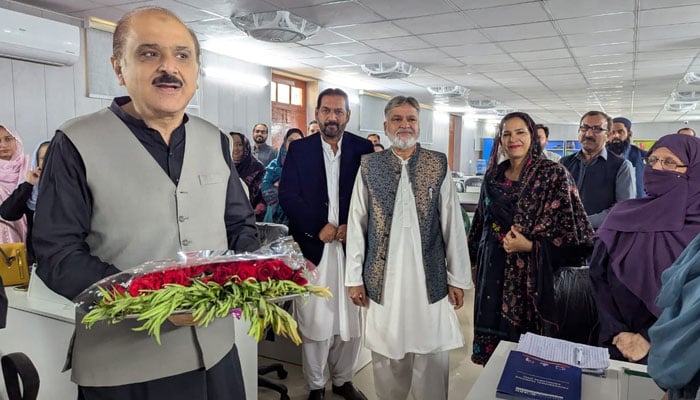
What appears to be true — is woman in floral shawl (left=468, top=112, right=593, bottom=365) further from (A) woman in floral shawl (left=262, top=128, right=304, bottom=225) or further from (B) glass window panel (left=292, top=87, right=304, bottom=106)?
(B) glass window panel (left=292, top=87, right=304, bottom=106)

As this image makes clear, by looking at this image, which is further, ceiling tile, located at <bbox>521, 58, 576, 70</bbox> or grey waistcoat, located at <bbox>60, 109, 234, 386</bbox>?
ceiling tile, located at <bbox>521, 58, 576, 70</bbox>

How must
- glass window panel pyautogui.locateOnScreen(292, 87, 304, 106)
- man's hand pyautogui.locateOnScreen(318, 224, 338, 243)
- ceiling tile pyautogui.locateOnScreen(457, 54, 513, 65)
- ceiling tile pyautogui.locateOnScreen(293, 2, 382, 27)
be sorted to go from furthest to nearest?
glass window panel pyautogui.locateOnScreen(292, 87, 304, 106) < ceiling tile pyautogui.locateOnScreen(457, 54, 513, 65) < ceiling tile pyautogui.locateOnScreen(293, 2, 382, 27) < man's hand pyautogui.locateOnScreen(318, 224, 338, 243)

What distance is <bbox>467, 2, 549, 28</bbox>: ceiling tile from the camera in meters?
4.71

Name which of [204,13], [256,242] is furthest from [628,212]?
[204,13]

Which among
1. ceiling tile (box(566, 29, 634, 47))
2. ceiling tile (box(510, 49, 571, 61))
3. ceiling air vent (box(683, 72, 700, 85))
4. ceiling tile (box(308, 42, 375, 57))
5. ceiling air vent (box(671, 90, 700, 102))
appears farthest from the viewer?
ceiling air vent (box(671, 90, 700, 102))

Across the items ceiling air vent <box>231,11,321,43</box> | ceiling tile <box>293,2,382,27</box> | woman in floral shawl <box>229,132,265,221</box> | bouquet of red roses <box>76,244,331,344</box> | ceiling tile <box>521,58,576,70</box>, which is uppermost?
ceiling tile <box>521,58,576,70</box>

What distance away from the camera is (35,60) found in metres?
4.75

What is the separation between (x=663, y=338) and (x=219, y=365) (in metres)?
1.00

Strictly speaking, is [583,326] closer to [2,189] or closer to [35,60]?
[2,189]

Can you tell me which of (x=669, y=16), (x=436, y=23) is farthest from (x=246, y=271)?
(x=669, y=16)

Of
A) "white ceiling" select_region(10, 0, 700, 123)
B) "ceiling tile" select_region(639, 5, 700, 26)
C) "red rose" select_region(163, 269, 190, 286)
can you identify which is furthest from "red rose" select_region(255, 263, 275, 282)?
"ceiling tile" select_region(639, 5, 700, 26)

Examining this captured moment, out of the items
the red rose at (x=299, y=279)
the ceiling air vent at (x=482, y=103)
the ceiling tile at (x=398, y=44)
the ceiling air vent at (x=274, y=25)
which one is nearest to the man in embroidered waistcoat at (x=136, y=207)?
the red rose at (x=299, y=279)

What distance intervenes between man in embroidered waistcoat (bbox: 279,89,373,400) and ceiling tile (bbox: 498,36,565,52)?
4101mm

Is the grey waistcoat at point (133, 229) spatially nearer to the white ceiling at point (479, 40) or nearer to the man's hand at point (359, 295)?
the man's hand at point (359, 295)
